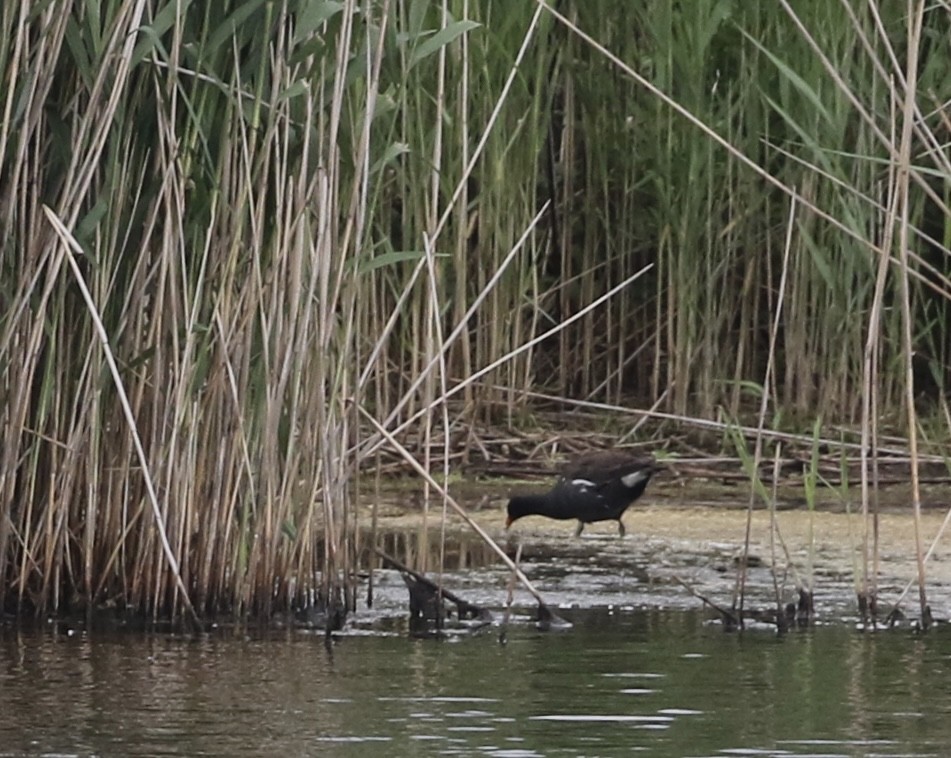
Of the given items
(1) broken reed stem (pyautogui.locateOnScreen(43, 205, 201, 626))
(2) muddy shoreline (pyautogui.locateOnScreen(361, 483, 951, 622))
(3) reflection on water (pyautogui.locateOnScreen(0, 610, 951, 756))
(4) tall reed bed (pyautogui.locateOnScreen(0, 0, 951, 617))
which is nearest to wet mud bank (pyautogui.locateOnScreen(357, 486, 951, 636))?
(2) muddy shoreline (pyautogui.locateOnScreen(361, 483, 951, 622))

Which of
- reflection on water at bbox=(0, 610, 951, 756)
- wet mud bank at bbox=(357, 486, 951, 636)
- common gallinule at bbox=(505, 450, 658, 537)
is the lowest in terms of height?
reflection on water at bbox=(0, 610, 951, 756)

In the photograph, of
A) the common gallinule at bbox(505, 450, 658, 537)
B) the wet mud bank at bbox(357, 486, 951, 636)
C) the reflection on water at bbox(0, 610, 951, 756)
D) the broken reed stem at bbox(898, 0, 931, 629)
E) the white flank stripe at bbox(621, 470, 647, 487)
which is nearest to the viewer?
the reflection on water at bbox(0, 610, 951, 756)

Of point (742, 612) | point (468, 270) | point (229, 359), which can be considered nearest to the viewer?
point (229, 359)

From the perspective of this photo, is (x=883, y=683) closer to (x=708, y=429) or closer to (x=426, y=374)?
(x=426, y=374)

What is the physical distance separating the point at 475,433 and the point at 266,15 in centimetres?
345

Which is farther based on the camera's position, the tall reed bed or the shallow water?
the tall reed bed

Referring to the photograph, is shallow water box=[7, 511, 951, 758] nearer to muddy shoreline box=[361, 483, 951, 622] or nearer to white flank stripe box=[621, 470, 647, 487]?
muddy shoreline box=[361, 483, 951, 622]

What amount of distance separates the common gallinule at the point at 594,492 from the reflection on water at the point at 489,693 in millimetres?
1328

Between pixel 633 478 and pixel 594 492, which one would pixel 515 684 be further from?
pixel 633 478

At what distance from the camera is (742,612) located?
565 cm

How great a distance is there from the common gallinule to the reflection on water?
1.33 metres

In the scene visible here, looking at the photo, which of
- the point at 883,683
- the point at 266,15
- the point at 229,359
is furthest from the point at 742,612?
the point at 266,15

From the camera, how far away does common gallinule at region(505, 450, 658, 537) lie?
714 centimetres

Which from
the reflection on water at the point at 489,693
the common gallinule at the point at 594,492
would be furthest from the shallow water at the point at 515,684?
the common gallinule at the point at 594,492
